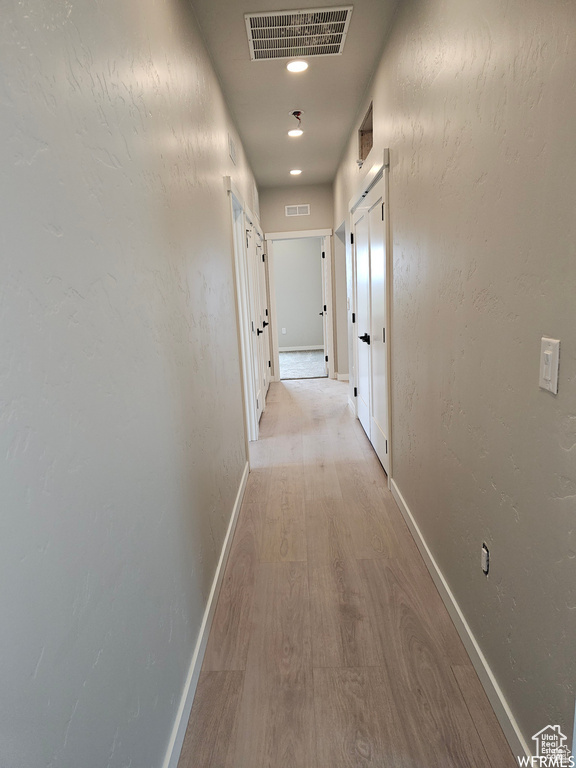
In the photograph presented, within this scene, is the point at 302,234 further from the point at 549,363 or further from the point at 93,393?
the point at 93,393

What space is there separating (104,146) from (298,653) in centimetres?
182

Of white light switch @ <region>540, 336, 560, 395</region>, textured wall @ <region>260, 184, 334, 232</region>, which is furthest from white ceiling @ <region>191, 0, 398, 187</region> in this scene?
white light switch @ <region>540, 336, 560, 395</region>

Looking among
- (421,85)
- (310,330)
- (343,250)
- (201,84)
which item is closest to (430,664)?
(421,85)

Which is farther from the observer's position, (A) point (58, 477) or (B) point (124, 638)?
(B) point (124, 638)

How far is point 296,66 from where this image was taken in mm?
2947

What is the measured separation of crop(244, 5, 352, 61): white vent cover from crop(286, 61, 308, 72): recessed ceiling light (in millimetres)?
85

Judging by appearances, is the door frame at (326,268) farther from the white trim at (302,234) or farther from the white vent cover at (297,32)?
the white vent cover at (297,32)

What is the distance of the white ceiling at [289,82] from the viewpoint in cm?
238

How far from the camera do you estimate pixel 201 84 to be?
2404mm

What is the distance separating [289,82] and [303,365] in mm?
5536

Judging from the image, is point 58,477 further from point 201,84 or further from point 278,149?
point 278,149

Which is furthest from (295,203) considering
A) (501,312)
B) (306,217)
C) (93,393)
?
(93,393)

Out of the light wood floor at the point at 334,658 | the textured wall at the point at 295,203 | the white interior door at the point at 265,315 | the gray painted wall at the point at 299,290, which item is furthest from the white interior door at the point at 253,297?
the gray painted wall at the point at 299,290

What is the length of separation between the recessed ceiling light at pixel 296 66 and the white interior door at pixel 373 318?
880 millimetres
